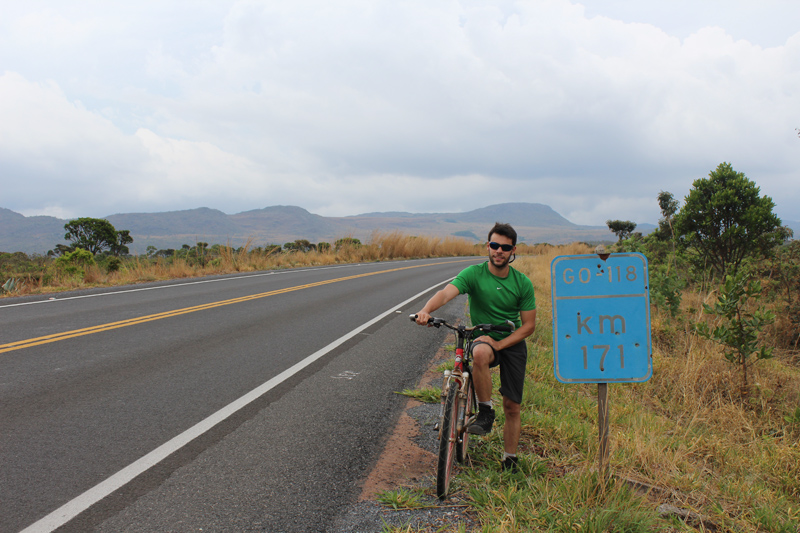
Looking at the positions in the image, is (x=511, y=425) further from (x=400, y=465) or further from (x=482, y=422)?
(x=400, y=465)

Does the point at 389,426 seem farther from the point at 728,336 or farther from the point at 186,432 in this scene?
the point at 728,336

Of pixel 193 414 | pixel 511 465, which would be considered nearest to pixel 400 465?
pixel 511 465

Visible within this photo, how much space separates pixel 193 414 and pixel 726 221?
13119 mm

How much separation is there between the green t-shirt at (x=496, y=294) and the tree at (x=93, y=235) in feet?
175

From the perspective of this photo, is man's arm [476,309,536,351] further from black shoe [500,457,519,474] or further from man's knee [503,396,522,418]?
black shoe [500,457,519,474]

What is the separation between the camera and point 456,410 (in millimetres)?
3193

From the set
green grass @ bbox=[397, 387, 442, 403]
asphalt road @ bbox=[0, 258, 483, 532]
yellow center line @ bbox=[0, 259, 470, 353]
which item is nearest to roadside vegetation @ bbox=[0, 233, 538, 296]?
asphalt road @ bbox=[0, 258, 483, 532]

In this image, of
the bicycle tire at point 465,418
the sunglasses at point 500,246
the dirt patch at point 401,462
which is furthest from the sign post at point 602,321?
the dirt patch at point 401,462

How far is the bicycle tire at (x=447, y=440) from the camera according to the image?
3.02m

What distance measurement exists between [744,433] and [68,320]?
32.0ft

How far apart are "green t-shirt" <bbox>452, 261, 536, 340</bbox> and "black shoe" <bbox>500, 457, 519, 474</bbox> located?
2.73 ft

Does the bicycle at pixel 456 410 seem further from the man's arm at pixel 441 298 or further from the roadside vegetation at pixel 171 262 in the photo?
the roadside vegetation at pixel 171 262

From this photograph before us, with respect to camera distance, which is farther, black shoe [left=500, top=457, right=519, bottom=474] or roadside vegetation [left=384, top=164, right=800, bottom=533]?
black shoe [left=500, top=457, right=519, bottom=474]

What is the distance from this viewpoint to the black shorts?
11.2ft
